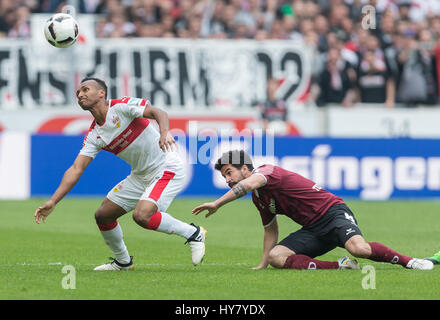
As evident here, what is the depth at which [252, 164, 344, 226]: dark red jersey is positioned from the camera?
10.5 meters

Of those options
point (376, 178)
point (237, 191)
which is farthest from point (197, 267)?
point (376, 178)

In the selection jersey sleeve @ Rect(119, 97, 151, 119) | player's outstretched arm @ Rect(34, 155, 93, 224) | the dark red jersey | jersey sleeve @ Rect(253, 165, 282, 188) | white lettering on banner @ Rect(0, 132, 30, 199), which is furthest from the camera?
white lettering on banner @ Rect(0, 132, 30, 199)

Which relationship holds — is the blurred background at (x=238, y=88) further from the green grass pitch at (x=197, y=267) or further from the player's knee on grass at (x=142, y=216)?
the player's knee on grass at (x=142, y=216)

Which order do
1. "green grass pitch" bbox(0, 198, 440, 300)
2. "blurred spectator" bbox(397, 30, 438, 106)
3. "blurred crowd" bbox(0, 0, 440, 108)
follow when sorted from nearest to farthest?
"green grass pitch" bbox(0, 198, 440, 300), "blurred crowd" bbox(0, 0, 440, 108), "blurred spectator" bbox(397, 30, 438, 106)

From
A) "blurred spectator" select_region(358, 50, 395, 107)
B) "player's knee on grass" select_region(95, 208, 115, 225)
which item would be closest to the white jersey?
"player's knee on grass" select_region(95, 208, 115, 225)

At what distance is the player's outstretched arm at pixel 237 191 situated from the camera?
9.54 m

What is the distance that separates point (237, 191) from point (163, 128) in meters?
1.04

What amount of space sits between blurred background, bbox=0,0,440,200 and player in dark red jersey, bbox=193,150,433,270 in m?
11.4

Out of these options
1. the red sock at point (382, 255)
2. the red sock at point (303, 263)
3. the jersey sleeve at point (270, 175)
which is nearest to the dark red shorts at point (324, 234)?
the red sock at point (303, 263)

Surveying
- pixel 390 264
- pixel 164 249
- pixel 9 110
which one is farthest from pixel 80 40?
pixel 390 264

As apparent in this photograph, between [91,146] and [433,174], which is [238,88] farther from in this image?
[91,146]

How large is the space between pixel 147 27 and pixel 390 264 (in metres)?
14.2

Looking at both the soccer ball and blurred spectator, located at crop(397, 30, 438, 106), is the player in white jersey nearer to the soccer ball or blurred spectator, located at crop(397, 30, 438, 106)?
the soccer ball
